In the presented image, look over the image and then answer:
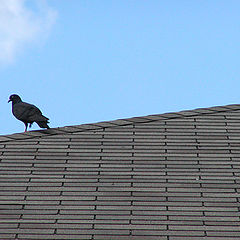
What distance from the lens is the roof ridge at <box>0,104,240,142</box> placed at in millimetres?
9414

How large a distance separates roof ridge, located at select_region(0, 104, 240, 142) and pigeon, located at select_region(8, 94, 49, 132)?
0.30 meters

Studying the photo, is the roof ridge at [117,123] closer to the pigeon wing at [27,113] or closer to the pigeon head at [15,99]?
the pigeon wing at [27,113]

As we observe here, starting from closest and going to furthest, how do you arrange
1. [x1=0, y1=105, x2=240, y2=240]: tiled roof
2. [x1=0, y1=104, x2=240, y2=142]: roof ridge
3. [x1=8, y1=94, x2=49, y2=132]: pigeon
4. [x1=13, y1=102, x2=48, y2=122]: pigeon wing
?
[x1=0, y1=105, x2=240, y2=240]: tiled roof < [x1=0, y1=104, x2=240, y2=142]: roof ridge < [x1=8, y1=94, x2=49, y2=132]: pigeon < [x1=13, y1=102, x2=48, y2=122]: pigeon wing

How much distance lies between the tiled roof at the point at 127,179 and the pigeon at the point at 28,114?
1.30ft

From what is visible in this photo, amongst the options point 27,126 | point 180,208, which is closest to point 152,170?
point 180,208

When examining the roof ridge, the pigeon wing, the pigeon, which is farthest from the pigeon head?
the roof ridge

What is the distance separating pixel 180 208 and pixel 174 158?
4.58 feet

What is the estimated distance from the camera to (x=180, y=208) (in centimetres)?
725

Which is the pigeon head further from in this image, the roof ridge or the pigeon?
the roof ridge

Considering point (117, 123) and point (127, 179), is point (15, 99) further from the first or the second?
point (127, 179)

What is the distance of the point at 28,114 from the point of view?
1025 centimetres

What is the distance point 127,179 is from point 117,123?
1.87 meters

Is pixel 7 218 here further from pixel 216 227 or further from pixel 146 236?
pixel 216 227

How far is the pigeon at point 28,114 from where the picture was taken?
990 cm
